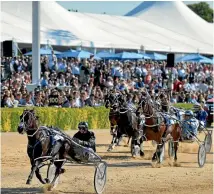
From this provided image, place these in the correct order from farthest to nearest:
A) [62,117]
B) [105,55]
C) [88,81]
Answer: [105,55], [88,81], [62,117]

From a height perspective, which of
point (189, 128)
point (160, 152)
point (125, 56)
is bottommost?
point (160, 152)

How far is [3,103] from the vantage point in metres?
26.0

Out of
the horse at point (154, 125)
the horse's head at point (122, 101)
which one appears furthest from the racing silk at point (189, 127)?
the horse's head at point (122, 101)

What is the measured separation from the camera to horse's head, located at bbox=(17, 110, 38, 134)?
518 inches

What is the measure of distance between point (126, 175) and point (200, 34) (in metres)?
38.5

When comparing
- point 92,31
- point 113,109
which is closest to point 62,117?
point 113,109

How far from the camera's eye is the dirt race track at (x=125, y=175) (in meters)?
14.4

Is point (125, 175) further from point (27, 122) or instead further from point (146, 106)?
point (27, 122)

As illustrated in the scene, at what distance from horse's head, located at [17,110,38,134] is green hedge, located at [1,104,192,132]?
33.7 ft

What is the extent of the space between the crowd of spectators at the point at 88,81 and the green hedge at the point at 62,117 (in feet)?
1.88

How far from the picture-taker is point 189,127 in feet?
63.7

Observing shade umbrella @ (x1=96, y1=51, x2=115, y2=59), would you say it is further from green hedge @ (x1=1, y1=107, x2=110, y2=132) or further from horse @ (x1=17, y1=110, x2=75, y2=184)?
horse @ (x1=17, y1=110, x2=75, y2=184)

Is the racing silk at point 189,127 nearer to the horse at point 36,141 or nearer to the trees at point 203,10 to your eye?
the horse at point 36,141

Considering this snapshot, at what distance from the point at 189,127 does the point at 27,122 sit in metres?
7.15
